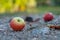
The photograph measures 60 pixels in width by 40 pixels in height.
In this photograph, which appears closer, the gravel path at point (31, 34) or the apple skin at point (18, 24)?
the gravel path at point (31, 34)

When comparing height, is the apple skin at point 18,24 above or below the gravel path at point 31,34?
above

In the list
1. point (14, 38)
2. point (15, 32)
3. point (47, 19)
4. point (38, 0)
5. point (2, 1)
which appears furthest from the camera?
point (38, 0)

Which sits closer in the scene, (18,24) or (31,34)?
(31,34)

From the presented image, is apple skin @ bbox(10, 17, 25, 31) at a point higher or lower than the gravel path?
higher

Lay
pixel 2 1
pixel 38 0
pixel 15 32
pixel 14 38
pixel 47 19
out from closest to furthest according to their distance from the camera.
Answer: pixel 14 38, pixel 15 32, pixel 47 19, pixel 2 1, pixel 38 0

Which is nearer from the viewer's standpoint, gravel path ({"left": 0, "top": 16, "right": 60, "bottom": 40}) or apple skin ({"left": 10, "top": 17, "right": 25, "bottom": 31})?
gravel path ({"left": 0, "top": 16, "right": 60, "bottom": 40})

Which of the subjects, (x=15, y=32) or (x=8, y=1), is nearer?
(x=15, y=32)

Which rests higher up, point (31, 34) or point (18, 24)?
point (18, 24)

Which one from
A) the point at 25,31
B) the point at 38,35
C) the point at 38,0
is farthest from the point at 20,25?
the point at 38,0

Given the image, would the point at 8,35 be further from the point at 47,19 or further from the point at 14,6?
the point at 14,6
